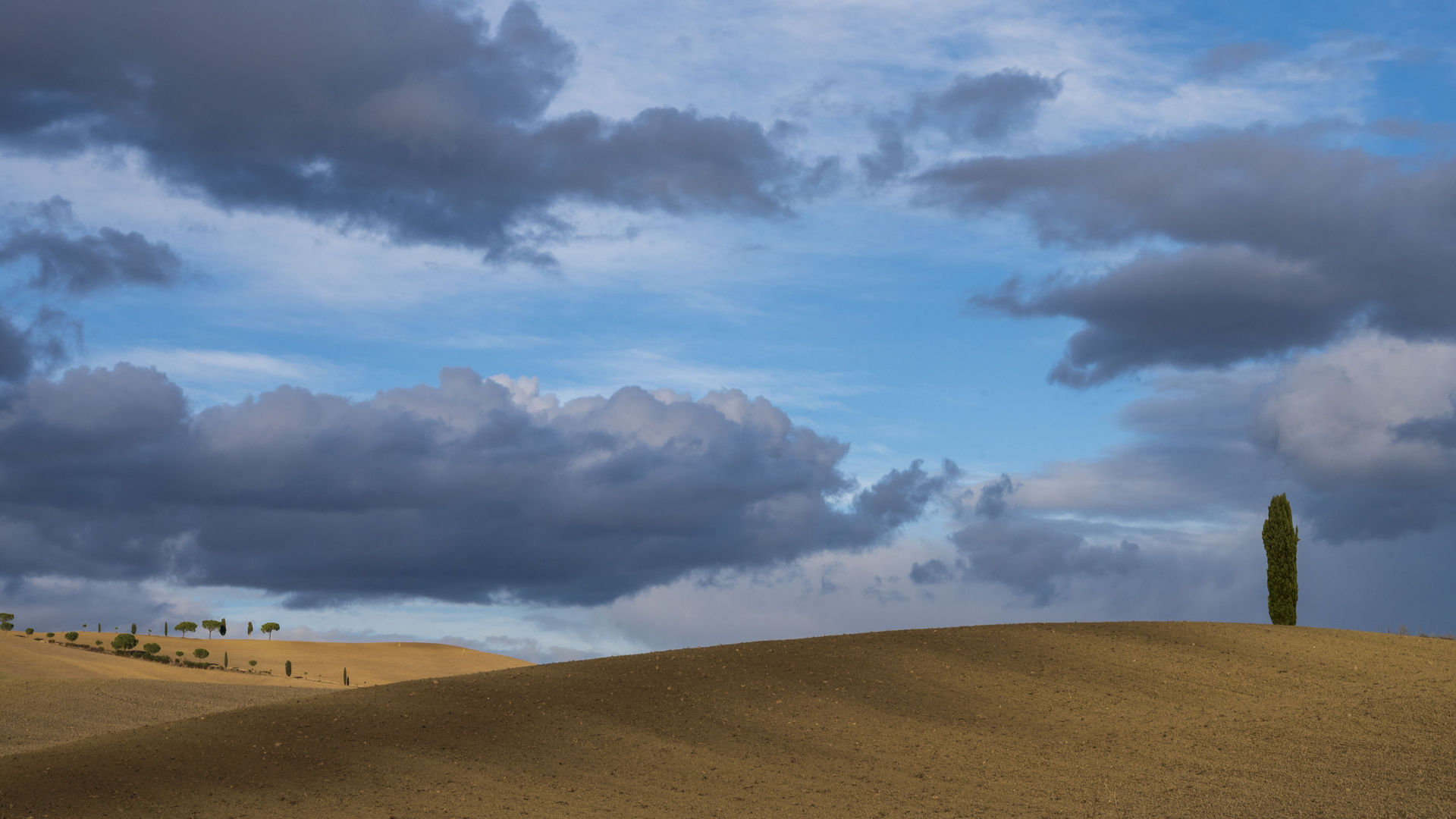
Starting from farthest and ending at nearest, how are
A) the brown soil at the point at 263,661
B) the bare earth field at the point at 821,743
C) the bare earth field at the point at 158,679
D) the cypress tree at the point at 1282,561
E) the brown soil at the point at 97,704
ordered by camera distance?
the brown soil at the point at 263,661 < the cypress tree at the point at 1282,561 < the bare earth field at the point at 158,679 < the brown soil at the point at 97,704 < the bare earth field at the point at 821,743

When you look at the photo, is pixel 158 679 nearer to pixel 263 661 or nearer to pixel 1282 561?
pixel 263 661

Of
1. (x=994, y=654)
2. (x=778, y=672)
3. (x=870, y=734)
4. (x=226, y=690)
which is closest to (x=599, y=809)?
(x=870, y=734)

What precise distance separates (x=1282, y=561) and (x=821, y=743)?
23132 millimetres

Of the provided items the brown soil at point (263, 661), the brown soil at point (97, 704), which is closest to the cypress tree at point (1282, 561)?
the brown soil at point (97, 704)

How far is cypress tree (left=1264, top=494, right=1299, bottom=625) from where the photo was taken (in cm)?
3653

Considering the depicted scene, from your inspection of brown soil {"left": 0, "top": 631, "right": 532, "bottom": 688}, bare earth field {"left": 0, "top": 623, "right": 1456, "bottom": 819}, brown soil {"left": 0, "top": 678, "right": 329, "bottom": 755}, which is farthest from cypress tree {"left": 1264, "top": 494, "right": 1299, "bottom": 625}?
brown soil {"left": 0, "top": 631, "right": 532, "bottom": 688}

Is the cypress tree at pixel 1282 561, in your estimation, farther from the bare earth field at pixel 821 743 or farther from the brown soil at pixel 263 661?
the brown soil at pixel 263 661

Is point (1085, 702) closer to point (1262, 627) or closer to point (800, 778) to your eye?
point (800, 778)

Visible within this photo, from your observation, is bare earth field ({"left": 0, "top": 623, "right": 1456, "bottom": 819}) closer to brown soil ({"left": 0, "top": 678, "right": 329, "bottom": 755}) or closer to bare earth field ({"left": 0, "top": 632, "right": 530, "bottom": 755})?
brown soil ({"left": 0, "top": 678, "right": 329, "bottom": 755})

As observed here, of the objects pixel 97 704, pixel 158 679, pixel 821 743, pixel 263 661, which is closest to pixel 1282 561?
pixel 821 743

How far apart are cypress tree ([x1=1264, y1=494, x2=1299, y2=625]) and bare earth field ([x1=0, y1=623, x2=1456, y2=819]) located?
7104mm

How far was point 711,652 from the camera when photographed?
27.9m

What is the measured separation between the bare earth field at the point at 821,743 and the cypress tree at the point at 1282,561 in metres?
7.10

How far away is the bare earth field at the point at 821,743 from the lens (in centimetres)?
1777
